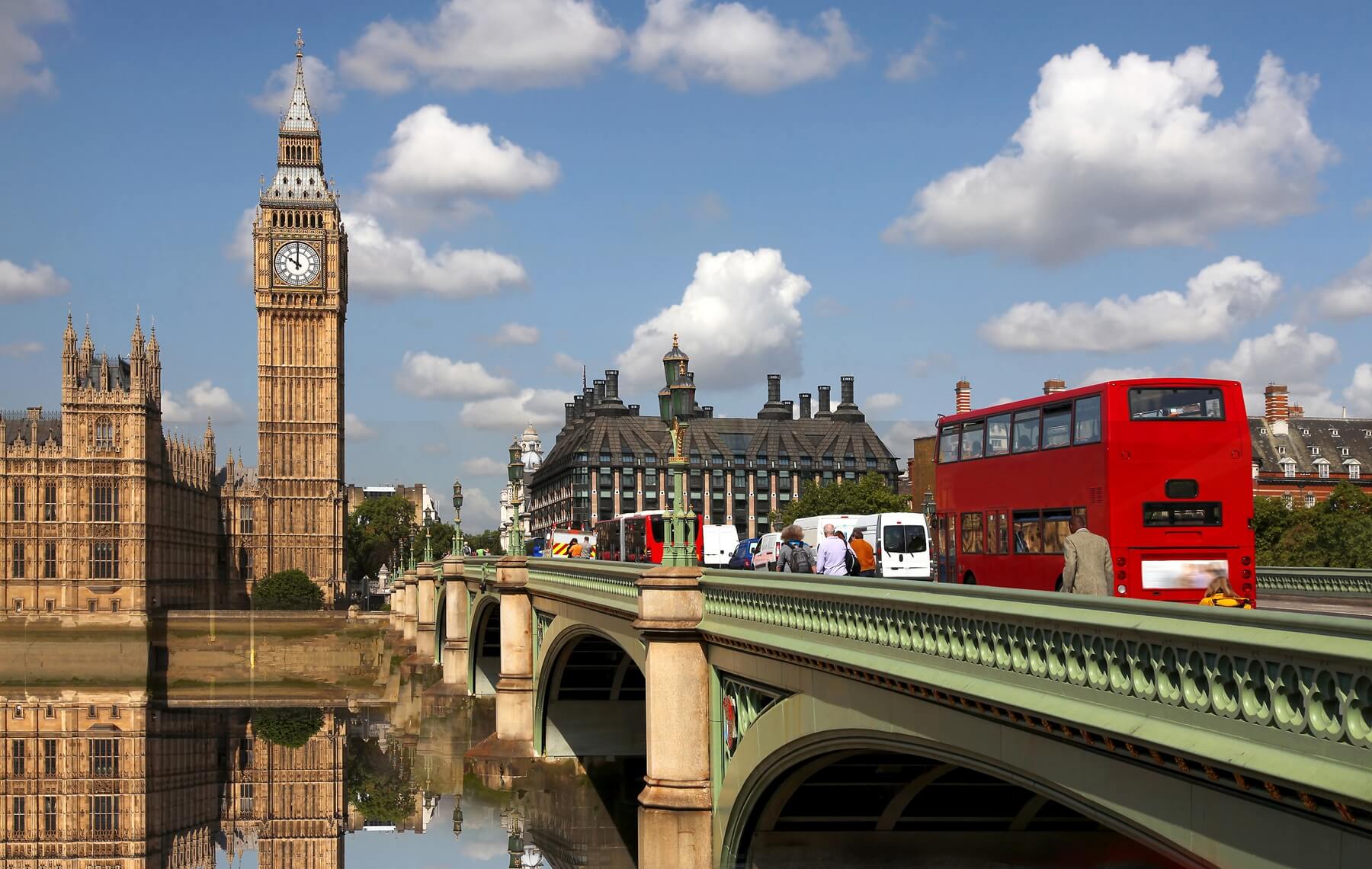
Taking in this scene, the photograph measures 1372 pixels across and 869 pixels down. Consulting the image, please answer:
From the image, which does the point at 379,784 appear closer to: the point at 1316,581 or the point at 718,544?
the point at 718,544

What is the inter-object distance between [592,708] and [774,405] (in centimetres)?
13766

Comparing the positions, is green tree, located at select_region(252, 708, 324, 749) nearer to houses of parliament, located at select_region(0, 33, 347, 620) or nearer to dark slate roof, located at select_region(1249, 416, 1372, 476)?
houses of parliament, located at select_region(0, 33, 347, 620)

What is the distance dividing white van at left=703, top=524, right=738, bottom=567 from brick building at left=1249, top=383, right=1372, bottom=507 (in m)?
45.7

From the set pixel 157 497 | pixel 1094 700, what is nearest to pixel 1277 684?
pixel 1094 700

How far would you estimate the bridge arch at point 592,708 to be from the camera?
163 feet

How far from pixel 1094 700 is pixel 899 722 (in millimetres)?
4264

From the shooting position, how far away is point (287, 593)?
142 metres

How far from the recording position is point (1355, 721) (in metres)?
8.18

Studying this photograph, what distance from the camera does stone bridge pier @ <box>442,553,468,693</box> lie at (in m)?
72.6

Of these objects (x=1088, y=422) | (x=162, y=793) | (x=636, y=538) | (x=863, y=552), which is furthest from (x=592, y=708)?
(x=1088, y=422)

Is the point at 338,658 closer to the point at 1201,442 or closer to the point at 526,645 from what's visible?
the point at 526,645

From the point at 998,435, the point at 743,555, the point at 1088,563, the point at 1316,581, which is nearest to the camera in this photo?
the point at 1088,563

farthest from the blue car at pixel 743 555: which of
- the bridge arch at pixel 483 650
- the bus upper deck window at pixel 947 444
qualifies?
the bus upper deck window at pixel 947 444

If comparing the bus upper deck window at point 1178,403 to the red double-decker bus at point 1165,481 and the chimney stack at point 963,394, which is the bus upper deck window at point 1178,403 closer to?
the red double-decker bus at point 1165,481
